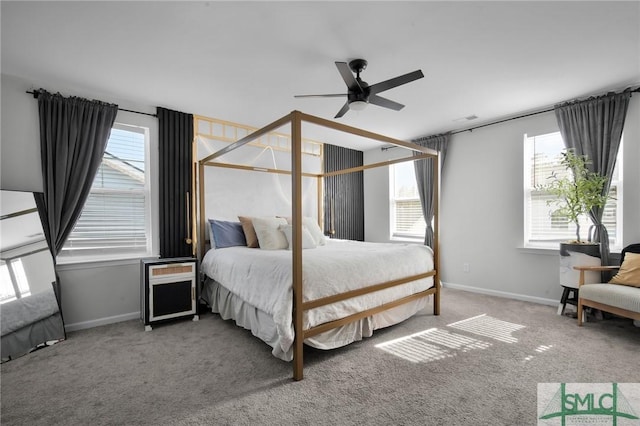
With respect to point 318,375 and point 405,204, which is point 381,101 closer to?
point 318,375

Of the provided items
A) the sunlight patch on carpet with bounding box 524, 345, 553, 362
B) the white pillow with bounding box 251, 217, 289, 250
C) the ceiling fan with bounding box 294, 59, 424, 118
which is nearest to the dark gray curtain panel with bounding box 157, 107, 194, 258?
the white pillow with bounding box 251, 217, 289, 250

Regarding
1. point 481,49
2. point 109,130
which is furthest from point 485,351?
point 109,130

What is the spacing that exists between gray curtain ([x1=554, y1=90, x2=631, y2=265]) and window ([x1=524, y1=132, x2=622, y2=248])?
276 mm

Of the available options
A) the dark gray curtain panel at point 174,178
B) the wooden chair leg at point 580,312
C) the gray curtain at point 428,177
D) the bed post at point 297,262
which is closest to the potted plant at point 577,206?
the wooden chair leg at point 580,312

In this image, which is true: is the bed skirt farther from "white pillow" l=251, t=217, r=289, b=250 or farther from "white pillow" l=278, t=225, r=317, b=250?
"white pillow" l=278, t=225, r=317, b=250

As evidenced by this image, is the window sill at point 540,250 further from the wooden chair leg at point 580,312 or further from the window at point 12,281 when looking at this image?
the window at point 12,281

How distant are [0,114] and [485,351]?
15.2ft

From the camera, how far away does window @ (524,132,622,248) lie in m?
3.66

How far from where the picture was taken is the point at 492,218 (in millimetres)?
4141

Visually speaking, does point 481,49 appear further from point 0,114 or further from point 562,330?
point 0,114

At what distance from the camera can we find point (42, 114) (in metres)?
2.82

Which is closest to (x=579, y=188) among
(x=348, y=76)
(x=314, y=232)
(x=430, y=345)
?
(x=430, y=345)

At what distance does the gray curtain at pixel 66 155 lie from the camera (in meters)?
2.83

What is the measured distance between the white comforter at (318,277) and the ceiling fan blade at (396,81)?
56.0 inches
